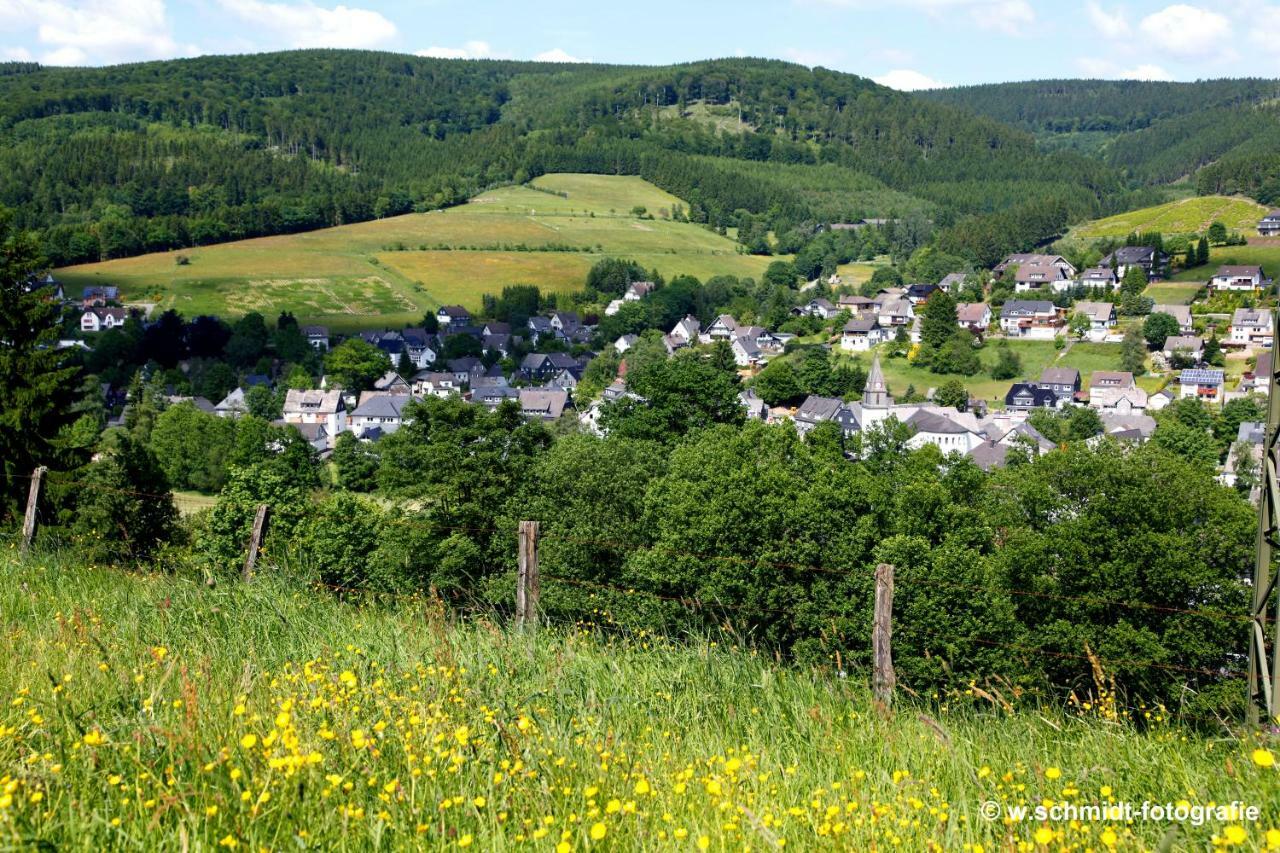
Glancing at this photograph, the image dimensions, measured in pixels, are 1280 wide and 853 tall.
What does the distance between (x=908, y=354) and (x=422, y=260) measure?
234 ft

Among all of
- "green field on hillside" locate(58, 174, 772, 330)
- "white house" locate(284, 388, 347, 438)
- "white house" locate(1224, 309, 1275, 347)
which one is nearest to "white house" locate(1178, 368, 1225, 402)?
"white house" locate(1224, 309, 1275, 347)

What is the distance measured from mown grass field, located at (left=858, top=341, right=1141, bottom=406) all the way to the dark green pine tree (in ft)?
246

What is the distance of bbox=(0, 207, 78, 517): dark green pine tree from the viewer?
69.5 ft

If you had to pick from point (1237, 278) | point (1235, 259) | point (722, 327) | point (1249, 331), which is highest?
point (1235, 259)

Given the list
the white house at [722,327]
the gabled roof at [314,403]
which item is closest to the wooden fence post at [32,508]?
the gabled roof at [314,403]

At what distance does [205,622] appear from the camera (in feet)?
17.9

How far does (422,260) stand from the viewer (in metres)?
140

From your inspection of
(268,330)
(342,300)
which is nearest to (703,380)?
(268,330)

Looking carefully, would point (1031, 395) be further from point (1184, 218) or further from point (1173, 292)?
point (1184, 218)

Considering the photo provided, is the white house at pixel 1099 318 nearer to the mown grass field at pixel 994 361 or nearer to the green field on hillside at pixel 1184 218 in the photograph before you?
the mown grass field at pixel 994 361

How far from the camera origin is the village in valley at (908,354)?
78062 mm

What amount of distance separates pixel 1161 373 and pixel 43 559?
3799 inches

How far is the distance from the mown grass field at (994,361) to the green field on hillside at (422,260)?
50.5 meters

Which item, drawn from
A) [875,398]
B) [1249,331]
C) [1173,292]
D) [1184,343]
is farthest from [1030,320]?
[875,398]
